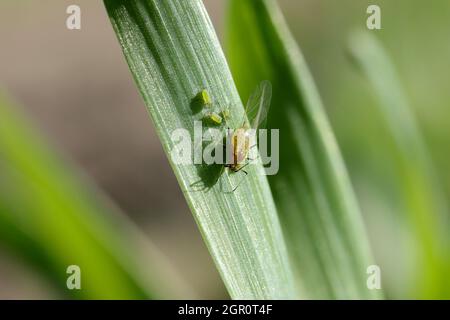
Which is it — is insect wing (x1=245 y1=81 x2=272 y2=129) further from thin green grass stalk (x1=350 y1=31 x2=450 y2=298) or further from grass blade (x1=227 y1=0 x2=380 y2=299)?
thin green grass stalk (x1=350 y1=31 x2=450 y2=298)

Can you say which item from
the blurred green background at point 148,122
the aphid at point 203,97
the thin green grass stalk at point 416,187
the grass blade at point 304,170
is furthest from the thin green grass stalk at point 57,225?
the thin green grass stalk at point 416,187

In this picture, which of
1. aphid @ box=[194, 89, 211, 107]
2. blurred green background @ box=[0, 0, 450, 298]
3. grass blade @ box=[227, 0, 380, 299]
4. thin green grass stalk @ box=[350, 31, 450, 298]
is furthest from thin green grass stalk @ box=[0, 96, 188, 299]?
thin green grass stalk @ box=[350, 31, 450, 298]

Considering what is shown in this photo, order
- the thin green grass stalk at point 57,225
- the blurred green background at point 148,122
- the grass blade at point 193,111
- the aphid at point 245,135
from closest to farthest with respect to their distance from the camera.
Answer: the grass blade at point 193,111
the aphid at point 245,135
the thin green grass stalk at point 57,225
the blurred green background at point 148,122

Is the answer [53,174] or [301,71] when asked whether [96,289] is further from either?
[301,71]

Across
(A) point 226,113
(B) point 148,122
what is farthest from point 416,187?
(B) point 148,122

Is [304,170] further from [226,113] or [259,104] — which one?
[226,113]

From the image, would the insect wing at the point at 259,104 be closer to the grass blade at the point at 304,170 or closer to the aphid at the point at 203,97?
the grass blade at the point at 304,170
